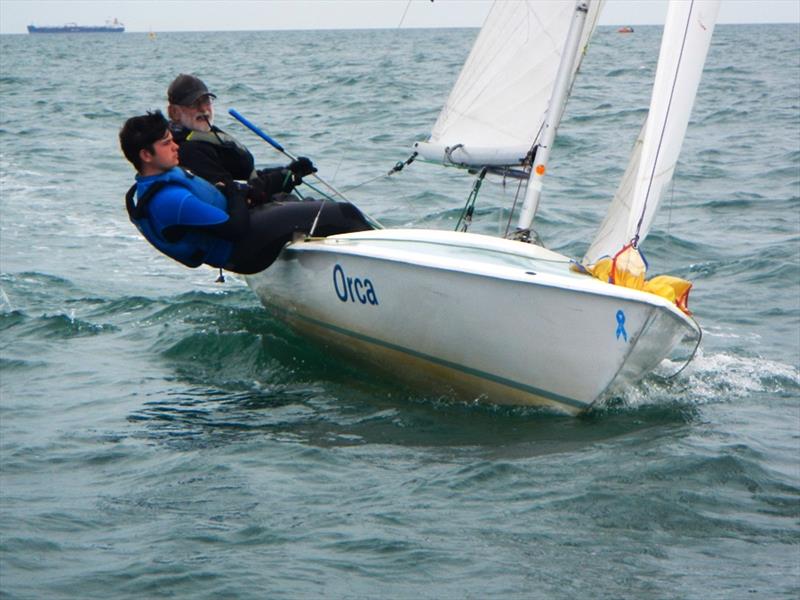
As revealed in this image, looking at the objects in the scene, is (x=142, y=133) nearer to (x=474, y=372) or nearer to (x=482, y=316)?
(x=482, y=316)

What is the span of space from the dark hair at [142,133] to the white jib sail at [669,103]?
1.98m

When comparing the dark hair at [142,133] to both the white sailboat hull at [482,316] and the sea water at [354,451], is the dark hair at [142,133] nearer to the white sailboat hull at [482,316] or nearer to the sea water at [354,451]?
the white sailboat hull at [482,316]

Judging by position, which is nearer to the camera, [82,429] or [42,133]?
[82,429]

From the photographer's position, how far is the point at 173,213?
5.11 m

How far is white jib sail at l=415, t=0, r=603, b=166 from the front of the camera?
6098 millimetres

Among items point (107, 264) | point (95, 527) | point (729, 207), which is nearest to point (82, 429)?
point (95, 527)

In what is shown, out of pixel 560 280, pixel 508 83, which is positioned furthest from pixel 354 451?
pixel 508 83

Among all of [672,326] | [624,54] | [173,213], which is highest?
[624,54]

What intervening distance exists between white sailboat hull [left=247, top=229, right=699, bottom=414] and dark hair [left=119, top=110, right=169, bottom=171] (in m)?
0.88

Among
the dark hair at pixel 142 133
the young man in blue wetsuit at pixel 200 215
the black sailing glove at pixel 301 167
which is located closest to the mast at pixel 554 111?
the young man in blue wetsuit at pixel 200 215

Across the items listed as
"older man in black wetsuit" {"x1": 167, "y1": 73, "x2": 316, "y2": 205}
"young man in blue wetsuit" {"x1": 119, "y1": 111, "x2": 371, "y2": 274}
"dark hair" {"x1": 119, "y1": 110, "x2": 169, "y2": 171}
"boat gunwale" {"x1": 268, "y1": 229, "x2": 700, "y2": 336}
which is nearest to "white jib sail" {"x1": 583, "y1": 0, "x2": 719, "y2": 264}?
"boat gunwale" {"x1": 268, "y1": 229, "x2": 700, "y2": 336}

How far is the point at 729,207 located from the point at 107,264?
5.04 metres

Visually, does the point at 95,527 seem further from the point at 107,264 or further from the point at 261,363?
the point at 107,264

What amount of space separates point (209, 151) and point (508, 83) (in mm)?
1567
